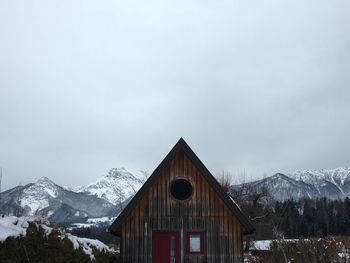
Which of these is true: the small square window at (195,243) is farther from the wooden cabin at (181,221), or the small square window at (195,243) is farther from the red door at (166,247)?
the red door at (166,247)

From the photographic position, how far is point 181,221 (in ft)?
70.5

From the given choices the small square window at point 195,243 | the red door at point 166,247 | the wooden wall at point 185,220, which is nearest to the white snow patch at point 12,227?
the wooden wall at point 185,220

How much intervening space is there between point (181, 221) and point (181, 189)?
185cm

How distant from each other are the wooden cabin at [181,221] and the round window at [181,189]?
3.8 inches

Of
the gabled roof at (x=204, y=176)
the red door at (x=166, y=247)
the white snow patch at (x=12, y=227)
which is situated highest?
the gabled roof at (x=204, y=176)

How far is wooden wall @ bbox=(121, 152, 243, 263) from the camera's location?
2112cm

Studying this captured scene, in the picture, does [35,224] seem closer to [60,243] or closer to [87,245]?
[60,243]

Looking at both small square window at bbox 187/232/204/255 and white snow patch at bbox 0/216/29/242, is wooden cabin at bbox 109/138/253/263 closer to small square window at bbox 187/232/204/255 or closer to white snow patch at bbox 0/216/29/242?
small square window at bbox 187/232/204/255

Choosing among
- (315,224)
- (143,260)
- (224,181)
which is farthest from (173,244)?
(315,224)

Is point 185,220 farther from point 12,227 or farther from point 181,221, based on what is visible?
point 12,227

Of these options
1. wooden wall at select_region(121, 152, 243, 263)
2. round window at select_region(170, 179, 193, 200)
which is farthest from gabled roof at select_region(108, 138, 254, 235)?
round window at select_region(170, 179, 193, 200)

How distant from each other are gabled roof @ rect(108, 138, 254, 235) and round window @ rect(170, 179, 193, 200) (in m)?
0.98

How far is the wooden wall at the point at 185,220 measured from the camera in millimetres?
21125

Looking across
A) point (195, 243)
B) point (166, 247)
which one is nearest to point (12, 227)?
point (166, 247)
